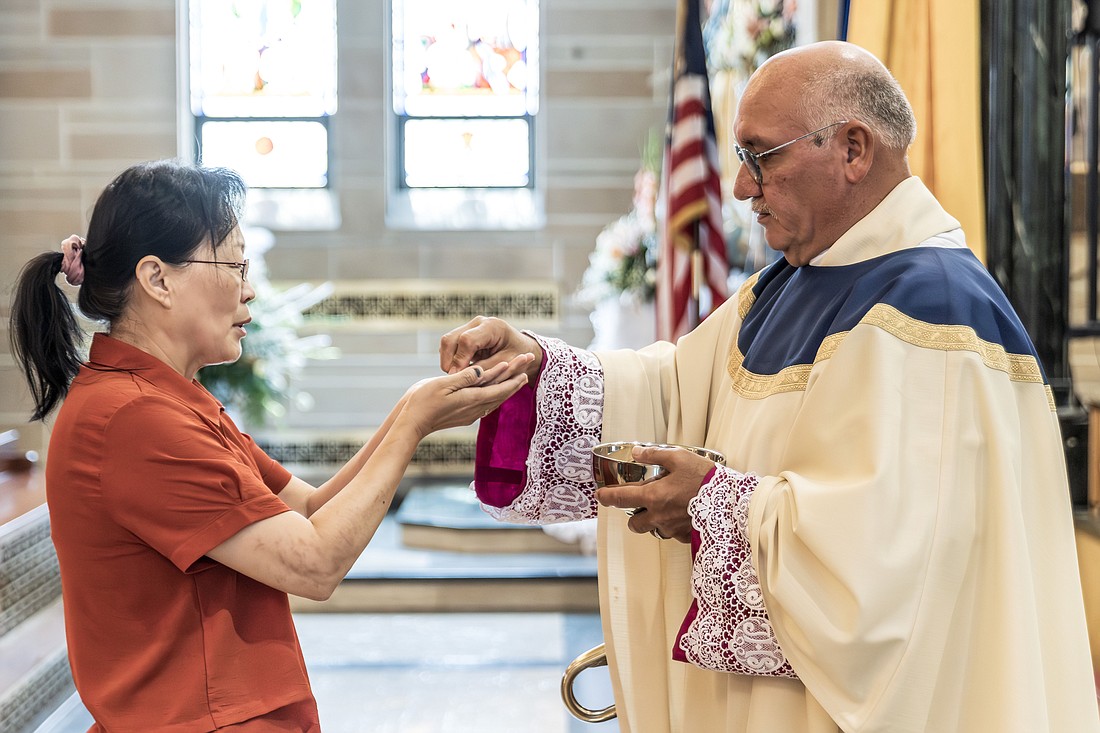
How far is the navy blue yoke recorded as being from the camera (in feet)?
5.23

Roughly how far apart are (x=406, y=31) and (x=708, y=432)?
6.03 m

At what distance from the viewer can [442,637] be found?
5.02m

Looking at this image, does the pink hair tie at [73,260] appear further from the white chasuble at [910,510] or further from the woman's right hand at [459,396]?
the white chasuble at [910,510]

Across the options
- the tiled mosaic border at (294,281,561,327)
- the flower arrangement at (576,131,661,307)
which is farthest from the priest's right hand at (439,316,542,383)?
the tiled mosaic border at (294,281,561,327)

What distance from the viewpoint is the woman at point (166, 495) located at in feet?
5.25

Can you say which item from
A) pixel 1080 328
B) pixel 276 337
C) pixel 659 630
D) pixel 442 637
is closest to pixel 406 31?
pixel 276 337

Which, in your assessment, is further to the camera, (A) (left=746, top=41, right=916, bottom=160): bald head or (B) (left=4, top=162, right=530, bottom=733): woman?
(A) (left=746, top=41, right=916, bottom=160): bald head

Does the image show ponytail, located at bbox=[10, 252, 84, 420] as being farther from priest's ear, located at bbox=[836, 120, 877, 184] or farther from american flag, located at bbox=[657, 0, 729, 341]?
american flag, located at bbox=[657, 0, 729, 341]

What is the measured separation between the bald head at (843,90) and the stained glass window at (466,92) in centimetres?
591

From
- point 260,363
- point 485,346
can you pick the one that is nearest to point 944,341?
point 485,346

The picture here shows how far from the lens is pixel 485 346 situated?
7.13 ft

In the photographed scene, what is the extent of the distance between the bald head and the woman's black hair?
0.97 m

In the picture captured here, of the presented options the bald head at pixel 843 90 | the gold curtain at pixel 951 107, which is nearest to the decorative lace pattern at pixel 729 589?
the bald head at pixel 843 90

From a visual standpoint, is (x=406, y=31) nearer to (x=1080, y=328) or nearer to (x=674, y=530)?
(x=1080, y=328)
